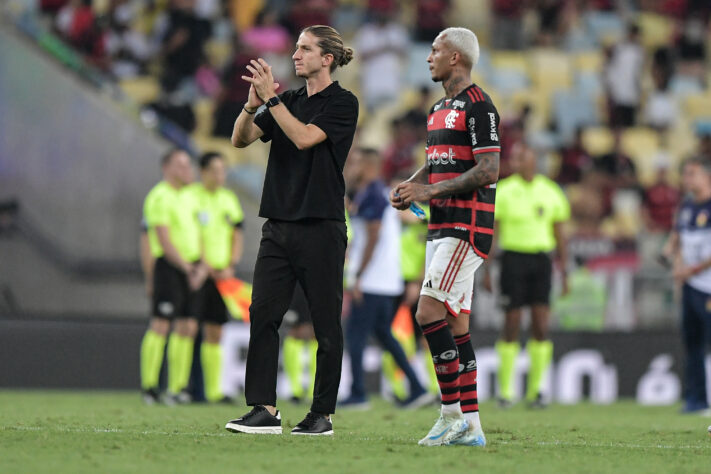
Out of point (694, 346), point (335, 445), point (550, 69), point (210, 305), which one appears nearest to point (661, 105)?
point (550, 69)

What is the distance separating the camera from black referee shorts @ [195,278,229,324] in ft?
38.2

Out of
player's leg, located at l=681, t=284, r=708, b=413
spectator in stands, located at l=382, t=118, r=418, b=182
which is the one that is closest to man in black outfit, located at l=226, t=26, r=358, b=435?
player's leg, located at l=681, t=284, r=708, b=413

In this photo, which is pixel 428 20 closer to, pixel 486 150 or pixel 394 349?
pixel 394 349

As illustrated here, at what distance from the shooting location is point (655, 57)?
20.8m

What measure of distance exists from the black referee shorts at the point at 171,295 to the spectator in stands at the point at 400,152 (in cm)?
554

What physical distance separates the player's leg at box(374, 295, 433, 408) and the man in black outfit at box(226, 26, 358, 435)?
4.49m

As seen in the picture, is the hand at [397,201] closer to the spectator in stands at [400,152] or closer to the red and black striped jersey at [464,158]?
the red and black striped jersey at [464,158]

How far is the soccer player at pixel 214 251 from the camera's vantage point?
11.7 m

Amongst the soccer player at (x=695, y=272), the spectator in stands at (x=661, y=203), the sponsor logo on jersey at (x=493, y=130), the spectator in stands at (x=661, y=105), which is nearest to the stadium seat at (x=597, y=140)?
the spectator in stands at (x=661, y=105)

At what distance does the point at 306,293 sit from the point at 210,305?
480cm

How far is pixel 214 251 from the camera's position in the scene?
1181 cm

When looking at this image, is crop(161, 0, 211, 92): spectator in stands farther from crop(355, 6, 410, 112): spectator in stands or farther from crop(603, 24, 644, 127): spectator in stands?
crop(603, 24, 644, 127): spectator in stands

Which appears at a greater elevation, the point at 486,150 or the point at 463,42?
the point at 463,42

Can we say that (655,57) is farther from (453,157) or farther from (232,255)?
(453,157)
